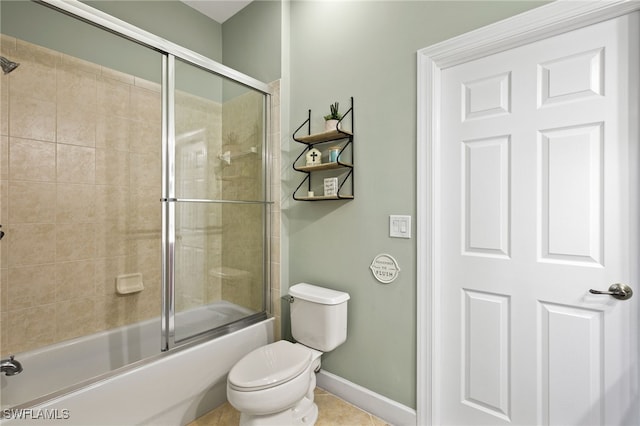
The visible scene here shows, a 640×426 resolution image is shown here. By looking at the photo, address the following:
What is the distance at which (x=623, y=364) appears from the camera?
1131 millimetres

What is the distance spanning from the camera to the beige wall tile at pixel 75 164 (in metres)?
1.76

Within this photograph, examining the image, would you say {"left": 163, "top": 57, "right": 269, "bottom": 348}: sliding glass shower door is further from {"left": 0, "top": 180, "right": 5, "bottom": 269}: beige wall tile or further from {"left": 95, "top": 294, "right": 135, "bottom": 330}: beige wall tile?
{"left": 0, "top": 180, "right": 5, "bottom": 269}: beige wall tile

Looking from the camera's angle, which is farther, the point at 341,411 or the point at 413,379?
the point at 341,411

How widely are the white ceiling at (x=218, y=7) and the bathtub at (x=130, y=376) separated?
91.3 inches

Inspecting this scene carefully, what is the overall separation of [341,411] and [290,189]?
143cm

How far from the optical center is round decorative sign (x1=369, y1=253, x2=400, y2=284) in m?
1.63

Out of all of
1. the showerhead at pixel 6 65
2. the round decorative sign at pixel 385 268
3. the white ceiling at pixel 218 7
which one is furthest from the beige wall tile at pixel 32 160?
the round decorative sign at pixel 385 268

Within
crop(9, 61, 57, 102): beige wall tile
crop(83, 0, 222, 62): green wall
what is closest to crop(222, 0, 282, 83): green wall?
crop(83, 0, 222, 62): green wall

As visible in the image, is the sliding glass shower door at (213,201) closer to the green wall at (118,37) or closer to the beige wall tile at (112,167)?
the green wall at (118,37)

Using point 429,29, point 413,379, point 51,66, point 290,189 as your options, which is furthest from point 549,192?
point 51,66

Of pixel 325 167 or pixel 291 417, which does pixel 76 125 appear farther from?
pixel 291 417

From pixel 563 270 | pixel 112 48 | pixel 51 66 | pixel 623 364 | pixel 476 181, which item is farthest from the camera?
pixel 112 48

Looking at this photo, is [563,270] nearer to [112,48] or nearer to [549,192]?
[549,192]

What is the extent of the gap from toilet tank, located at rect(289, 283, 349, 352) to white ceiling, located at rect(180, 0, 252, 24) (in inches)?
89.7
